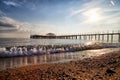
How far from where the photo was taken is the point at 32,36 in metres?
147

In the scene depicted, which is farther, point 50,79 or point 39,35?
point 39,35

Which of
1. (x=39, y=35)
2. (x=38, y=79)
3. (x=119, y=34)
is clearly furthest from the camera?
(x=39, y=35)

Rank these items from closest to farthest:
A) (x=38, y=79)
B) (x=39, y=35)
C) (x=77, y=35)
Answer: (x=38, y=79) < (x=77, y=35) < (x=39, y=35)

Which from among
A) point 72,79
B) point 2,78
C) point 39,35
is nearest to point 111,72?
point 72,79

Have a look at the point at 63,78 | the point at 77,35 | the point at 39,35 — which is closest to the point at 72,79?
the point at 63,78

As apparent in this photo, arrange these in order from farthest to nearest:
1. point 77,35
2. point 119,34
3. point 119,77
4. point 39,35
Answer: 1. point 39,35
2. point 77,35
3. point 119,34
4. point 119,77

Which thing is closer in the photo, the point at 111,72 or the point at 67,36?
the point at 111,72

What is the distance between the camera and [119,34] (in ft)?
262

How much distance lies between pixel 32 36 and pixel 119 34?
3501 inches

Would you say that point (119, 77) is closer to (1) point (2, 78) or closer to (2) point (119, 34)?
(1) point (2, 78)

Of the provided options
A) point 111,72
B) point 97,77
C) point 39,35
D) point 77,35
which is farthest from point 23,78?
point 39,35

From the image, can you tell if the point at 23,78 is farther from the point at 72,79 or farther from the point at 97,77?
the point at 97,77

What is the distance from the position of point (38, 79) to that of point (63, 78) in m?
1.11

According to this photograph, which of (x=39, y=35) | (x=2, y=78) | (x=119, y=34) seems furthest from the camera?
(x=39, y=35)
